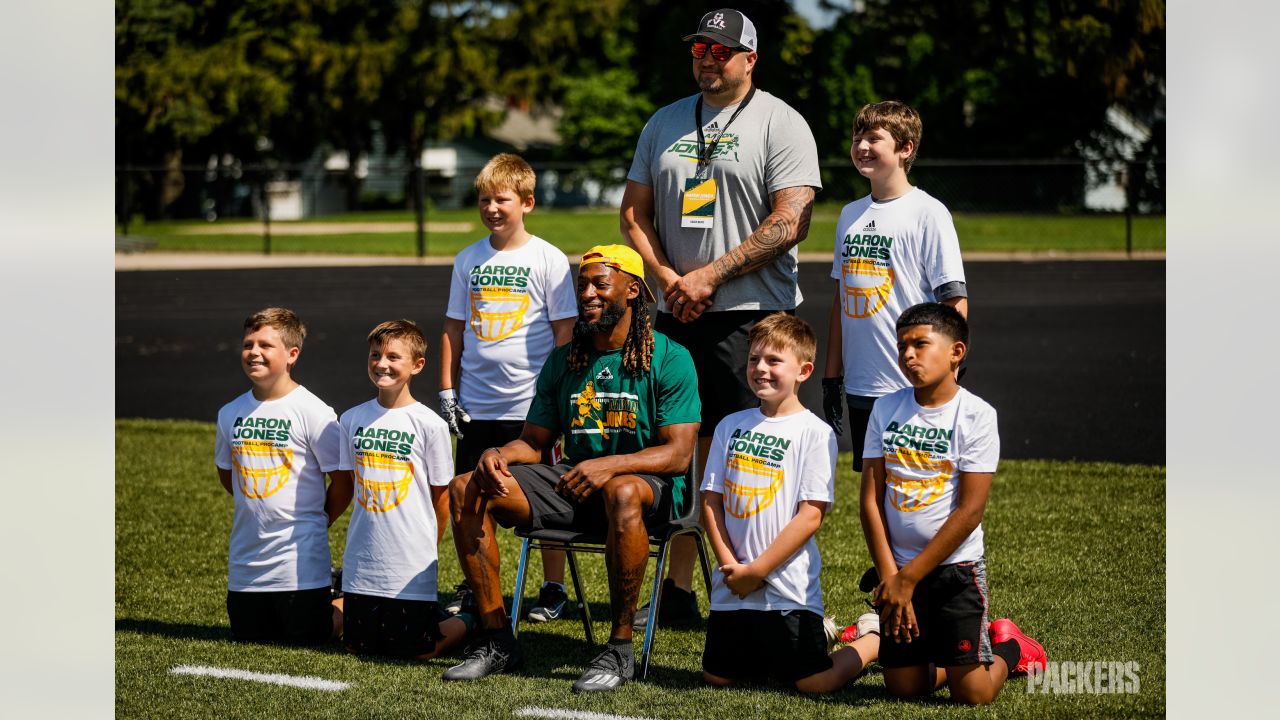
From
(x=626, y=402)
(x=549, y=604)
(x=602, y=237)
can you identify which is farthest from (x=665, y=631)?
(x=602, y=237)

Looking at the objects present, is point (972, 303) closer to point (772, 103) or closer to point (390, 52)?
point (772, 103)

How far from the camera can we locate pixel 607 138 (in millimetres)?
A: 65875

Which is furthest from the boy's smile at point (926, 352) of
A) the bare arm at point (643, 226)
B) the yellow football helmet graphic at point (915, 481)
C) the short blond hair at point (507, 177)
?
the short blond hair at point (507, 177)

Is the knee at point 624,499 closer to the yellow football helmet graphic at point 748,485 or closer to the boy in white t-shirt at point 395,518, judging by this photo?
the yellow football helmet graphic at point 748,485

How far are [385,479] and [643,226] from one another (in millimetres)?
1443

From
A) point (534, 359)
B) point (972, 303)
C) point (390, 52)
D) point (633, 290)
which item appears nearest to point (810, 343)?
point (633, 290)

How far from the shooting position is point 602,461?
512 centimetres

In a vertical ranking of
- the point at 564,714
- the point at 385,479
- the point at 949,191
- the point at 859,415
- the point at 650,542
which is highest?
the point at 949,191

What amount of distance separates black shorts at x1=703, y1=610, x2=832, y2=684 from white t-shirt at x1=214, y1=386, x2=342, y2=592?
5.46ft

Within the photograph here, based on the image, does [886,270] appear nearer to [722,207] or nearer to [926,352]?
[926,352]

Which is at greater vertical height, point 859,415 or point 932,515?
point 859,415

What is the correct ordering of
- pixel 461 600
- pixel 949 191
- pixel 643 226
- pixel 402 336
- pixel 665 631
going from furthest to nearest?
pixel 949 191 → pixel 461 600 → pixel 643 226 → pixel 665 631 → pixel 402 336

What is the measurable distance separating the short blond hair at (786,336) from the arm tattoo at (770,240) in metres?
0.63

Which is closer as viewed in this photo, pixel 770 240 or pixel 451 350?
pixel 770 240
